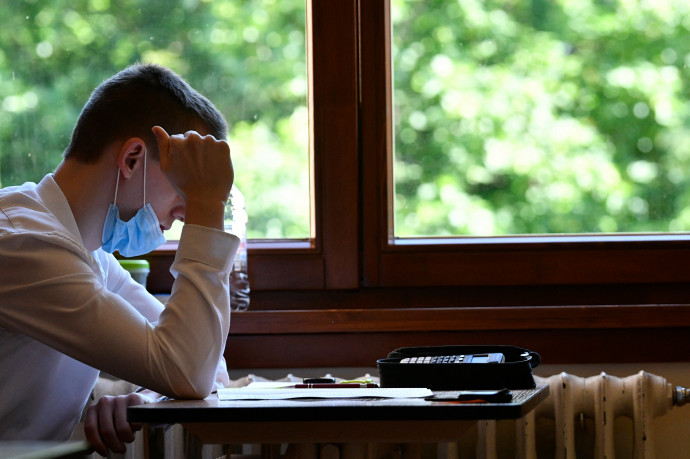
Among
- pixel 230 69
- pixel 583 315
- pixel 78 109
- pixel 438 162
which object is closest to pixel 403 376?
pixel 583 315

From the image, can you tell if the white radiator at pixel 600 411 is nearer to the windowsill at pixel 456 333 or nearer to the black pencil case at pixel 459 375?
the windowsill at pixel 456 333

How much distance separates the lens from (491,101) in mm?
2064

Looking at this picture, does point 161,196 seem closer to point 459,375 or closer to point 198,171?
point 198,171

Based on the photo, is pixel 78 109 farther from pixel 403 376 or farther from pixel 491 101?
pixel 403 376

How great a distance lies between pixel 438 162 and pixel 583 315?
500mm

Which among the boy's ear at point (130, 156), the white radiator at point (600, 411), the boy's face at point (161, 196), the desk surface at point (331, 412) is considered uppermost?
the boy's ear at point (130, 156)

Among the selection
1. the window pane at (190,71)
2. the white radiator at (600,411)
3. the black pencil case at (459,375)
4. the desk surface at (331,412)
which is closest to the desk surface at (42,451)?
the desk surface at (331,412)

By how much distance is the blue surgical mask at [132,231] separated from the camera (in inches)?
54.7

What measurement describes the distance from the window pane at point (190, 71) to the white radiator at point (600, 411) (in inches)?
27.4

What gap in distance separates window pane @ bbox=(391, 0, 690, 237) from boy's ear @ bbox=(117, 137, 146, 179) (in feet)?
2.77

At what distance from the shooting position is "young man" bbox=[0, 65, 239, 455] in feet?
3.75

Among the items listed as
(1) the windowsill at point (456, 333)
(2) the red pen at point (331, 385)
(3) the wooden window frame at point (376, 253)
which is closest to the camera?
(2) the red pen at point (331, 385)

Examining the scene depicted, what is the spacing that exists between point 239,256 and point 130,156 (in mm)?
642

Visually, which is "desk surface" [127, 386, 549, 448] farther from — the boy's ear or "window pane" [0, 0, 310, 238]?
"window pane" [0, 0, 310, 238]
